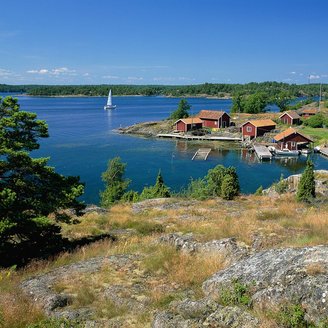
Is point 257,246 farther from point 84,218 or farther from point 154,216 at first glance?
point 84,218

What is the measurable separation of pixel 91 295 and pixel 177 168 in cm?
4839

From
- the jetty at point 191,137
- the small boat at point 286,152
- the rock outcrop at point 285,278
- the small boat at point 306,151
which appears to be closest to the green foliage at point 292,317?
the rock outcrop at point 285,278

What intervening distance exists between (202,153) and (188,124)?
22.3 meters

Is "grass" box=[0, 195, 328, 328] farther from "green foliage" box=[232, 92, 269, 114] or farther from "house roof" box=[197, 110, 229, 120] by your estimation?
"green foliage" box=[232, 92, 269, 114]

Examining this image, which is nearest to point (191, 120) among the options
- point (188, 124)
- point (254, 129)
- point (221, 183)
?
point (188, 124)

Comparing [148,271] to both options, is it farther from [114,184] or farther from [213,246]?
[114,184]

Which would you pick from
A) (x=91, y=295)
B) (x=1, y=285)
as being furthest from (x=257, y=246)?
(x=1, y=285)

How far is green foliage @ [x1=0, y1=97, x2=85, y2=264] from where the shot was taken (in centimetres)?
1228

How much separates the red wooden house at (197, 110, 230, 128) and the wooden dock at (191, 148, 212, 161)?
19627mm

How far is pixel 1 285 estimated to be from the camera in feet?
30.5

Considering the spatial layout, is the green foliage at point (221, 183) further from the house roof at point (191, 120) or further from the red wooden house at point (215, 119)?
the red wooden house at point (215, 119)

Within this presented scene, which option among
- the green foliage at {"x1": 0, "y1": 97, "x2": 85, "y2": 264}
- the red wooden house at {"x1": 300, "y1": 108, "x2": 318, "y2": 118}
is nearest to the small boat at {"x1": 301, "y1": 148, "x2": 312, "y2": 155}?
the red wooden house at {"x1": 300, "y1": 108, "x2": 318, "y2": 118}

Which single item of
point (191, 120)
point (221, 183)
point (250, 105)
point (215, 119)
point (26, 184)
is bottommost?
point (221, 183)

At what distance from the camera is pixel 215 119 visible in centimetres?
9031
